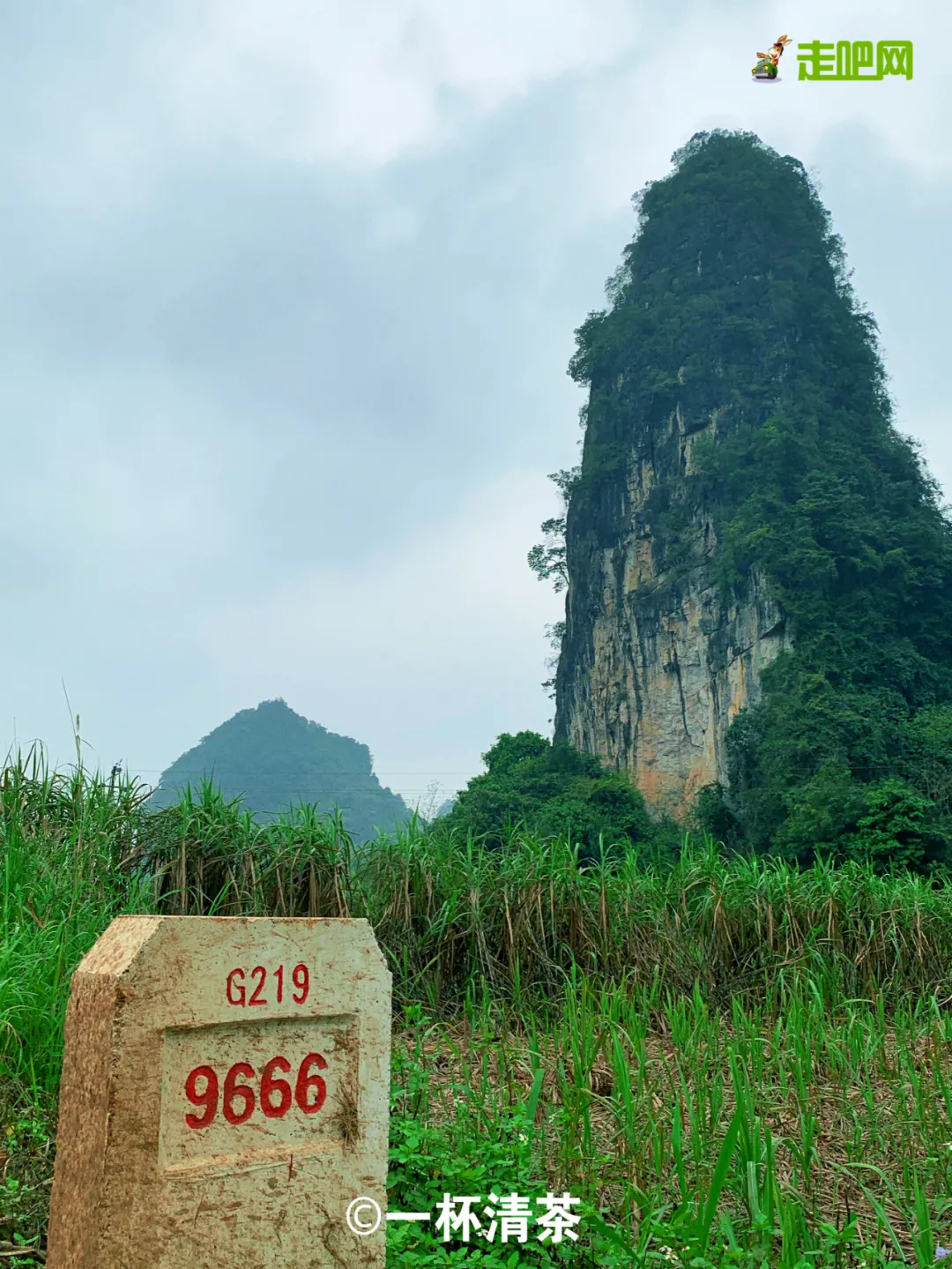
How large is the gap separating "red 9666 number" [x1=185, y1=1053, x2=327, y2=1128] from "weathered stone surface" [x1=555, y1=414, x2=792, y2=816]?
23.0 meters

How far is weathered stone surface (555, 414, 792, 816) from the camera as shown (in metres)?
25.8

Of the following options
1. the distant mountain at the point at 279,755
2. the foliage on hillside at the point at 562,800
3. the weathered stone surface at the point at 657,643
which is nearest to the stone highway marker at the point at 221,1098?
the foliage on hillside at the point at 562,800

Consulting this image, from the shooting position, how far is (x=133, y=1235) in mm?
1681

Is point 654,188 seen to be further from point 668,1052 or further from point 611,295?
point 668,1052

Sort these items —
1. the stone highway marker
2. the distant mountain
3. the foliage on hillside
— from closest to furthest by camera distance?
the stone highway marker < the foliage on hillside < the distant mountain

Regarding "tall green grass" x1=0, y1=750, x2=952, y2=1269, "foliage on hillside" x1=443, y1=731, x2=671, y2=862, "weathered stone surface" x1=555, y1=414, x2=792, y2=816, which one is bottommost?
"tall green grass" x1=0, y1=750, x2=952, y2=1269

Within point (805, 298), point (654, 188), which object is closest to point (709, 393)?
point (805, 298)

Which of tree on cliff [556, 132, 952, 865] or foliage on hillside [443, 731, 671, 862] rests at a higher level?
tree on cliff [556, 132, 952, 865]

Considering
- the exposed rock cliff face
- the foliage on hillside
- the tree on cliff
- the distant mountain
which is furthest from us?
the distant mountain

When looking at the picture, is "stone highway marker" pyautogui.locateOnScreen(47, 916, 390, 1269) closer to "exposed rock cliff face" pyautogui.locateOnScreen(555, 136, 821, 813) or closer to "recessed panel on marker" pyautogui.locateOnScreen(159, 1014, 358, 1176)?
"recessed panel on marker" pyautogui.locateOnScreen(159, 1014, 358, 1176)

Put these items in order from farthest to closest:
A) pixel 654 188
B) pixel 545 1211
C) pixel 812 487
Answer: pixel 654 188 → pixel 812 487 → pixel 545 1211

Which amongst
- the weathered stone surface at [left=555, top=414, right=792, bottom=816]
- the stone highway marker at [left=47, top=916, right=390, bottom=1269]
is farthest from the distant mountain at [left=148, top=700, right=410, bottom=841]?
the stone highway marker at [left=47, top=916, right=390, bottom=1269]

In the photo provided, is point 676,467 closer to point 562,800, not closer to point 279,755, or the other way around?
point 562,800

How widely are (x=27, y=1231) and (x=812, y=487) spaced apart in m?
25.7
